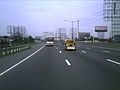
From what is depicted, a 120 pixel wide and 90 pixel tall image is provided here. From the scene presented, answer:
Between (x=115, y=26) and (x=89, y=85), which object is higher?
(x=115, y=26)

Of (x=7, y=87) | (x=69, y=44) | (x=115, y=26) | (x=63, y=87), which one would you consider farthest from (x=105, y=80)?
(x=115, y=26)

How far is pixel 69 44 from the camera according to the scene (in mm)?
41219

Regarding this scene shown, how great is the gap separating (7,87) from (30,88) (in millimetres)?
922

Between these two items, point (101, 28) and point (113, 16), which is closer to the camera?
point (113, 16)

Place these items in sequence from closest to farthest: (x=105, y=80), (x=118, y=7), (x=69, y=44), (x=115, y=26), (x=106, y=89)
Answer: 1. (x=106, y=89)
2. (x=105, y=80)
3. (x=69, y=44)
4. (x=118, y=7)
5. (x=115, y=26)

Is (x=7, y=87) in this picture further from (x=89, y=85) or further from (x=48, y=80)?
(x=89, y=85)

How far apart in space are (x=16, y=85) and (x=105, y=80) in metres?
3.77

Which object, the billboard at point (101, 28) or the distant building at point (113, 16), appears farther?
the billboard at point (101, 28)

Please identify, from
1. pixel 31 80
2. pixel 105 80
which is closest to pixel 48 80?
pixel 31 80

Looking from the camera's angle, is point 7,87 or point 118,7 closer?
point 7,87

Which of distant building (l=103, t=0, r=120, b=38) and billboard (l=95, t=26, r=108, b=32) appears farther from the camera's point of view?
billboard (l=95, t=26, r=108, b=32)

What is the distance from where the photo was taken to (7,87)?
9352 mm

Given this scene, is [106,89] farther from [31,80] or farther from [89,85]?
[31,80]

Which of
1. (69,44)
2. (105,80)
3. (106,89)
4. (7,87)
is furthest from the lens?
(69,44)
